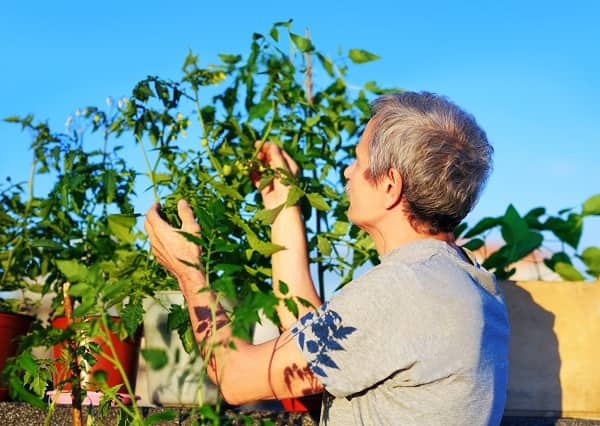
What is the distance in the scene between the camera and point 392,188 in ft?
4.20

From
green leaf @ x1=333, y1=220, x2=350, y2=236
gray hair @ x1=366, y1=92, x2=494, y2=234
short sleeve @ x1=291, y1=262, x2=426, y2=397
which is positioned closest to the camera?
short sleeve @ x1=291, y1=262, x2=426, y2=397

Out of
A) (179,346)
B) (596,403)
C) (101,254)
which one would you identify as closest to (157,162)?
(101,254)

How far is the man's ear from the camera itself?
1.27m

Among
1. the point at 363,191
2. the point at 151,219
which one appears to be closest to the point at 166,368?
the point at 151,219

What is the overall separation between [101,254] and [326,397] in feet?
2.42

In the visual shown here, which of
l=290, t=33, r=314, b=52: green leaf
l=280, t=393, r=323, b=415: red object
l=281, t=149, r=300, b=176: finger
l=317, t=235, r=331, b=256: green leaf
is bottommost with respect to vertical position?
l=280, t=393, r=323, b=415: red object

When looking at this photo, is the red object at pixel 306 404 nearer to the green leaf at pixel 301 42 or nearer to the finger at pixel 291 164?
the finger at pixel 291 164

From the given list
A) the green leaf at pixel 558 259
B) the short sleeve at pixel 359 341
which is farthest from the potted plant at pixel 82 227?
the green leaf at pixel 558 259

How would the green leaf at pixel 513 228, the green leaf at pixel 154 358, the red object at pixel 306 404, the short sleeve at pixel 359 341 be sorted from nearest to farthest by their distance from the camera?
the green leaf at pixel 154 358 → the short sleeve at pixel 359 341 → the red object at pixel 306 404 → the green leaf at pixel 513 228

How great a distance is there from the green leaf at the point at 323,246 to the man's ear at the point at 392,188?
403 millimetres

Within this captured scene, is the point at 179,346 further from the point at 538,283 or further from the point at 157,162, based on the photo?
the point at 538,283

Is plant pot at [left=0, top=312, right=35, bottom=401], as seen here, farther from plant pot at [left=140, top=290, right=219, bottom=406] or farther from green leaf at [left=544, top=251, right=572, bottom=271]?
green leaf at [left=544, top=251, right=572, bottom=271]

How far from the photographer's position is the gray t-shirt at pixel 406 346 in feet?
3.60

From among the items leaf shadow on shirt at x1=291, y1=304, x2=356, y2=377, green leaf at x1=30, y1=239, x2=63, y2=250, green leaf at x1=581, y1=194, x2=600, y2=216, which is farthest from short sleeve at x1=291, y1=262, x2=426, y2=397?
green leaf at x1=581, y1=194, x2=600, y2=216
